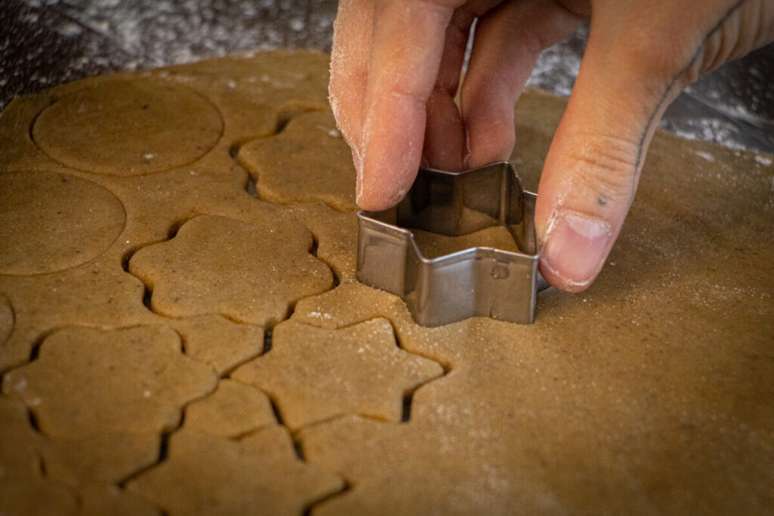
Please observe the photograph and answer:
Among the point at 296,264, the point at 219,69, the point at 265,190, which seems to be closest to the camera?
the point at 296,264

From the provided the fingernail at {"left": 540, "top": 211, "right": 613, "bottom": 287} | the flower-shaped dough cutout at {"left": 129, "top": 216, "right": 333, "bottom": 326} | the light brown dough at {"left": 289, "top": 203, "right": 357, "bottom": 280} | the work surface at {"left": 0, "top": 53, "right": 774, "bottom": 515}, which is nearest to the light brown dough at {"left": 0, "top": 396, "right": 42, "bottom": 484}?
the work surface at {"left": 0, "top": 53, "right": 774, "bottom": 515}

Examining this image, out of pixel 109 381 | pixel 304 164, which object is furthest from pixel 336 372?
pixel 304 164

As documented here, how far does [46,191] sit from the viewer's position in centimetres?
143

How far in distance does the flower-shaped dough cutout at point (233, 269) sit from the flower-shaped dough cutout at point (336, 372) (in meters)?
0.07

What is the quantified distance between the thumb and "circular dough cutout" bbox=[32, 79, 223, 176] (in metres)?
0.64

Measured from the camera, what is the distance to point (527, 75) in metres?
1.47

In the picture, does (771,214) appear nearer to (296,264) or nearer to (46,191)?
(296,264)

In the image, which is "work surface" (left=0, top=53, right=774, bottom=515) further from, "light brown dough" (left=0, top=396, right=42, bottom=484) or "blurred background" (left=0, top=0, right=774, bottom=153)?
"blurred background" (left=0, top=0, right=774, bottom=153)

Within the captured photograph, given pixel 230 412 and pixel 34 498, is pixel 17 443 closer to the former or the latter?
pixel 34 498

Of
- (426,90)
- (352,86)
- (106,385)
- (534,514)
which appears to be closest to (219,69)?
(352,86)

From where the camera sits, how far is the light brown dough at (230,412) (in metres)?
1.07

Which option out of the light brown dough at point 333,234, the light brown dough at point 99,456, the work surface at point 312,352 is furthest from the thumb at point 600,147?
the light brown dough at point 99,456

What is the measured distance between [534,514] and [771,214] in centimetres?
78

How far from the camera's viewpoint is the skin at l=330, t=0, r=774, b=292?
1102mm
